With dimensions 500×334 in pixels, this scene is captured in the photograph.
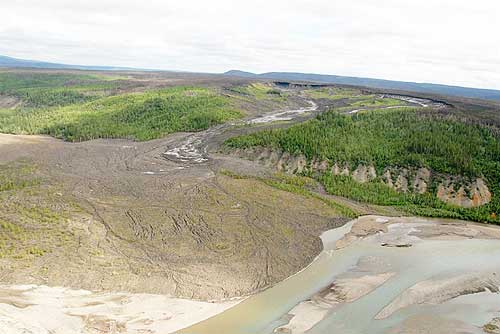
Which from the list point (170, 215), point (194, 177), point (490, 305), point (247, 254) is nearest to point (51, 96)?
point (194, 177)

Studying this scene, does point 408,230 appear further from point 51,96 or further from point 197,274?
point 51,96

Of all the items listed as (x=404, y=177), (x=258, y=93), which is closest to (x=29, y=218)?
(x=404, y=177)

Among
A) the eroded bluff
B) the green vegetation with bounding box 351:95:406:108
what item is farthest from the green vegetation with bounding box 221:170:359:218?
the green vegetation with bounding box 351:95:406:108

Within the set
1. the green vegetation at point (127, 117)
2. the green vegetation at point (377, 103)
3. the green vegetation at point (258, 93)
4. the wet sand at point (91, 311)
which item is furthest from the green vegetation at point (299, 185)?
the green vegetation at point (258, 93)

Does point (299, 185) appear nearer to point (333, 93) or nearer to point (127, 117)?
point (127, 117)

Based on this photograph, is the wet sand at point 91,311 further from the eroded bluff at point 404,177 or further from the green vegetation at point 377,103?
the green vegetation at point 377,103

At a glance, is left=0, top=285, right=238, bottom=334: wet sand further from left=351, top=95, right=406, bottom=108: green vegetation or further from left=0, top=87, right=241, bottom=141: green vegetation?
left=351, top=95, right=406, bottom=108: green vegetation
